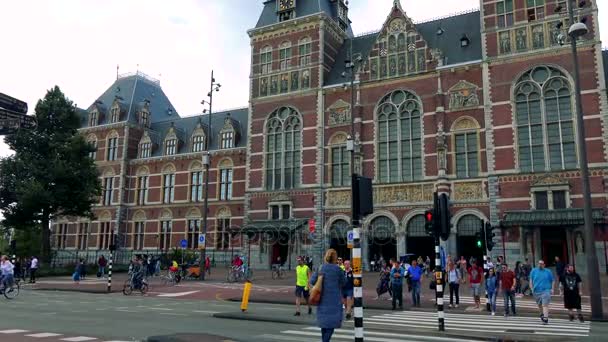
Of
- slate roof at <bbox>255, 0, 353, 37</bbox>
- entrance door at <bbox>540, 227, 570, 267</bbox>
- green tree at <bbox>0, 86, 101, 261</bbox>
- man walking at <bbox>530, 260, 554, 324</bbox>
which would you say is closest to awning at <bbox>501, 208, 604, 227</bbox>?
entrance door at <bbox>540, 227, 570, 267</bbox>

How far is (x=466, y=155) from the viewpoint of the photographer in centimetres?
3509

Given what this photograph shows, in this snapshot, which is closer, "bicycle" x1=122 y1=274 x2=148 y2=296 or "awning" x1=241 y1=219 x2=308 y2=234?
"bicycle" x1=122 y1=274 x2=148 y2=296

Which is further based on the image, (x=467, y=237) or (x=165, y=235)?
(x=165, y=235)

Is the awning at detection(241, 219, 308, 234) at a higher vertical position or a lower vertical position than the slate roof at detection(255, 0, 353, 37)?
lower

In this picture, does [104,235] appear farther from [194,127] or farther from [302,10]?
[302,10]

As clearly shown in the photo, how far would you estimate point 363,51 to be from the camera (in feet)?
144

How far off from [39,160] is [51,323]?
102 feet

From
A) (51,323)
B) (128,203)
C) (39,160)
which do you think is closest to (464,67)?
(51,323)

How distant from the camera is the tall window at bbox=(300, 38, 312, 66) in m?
42.6

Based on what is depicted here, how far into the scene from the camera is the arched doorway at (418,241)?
35.7 meters

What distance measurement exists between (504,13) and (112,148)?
43.6 m

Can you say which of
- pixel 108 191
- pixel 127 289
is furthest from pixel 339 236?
pixel 108 191

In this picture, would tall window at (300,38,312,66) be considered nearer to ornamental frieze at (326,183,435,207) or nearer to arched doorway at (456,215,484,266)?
ornamental frieze at (326,183,435,207)

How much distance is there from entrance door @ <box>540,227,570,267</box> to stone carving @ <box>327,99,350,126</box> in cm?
1668
